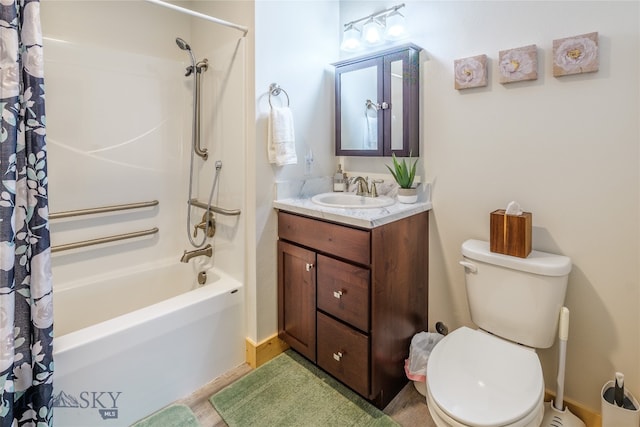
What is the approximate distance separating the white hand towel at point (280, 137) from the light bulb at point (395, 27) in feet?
2.35

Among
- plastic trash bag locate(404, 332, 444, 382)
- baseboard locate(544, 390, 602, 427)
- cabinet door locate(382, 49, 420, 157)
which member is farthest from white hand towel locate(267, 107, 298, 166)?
baseboard locate(544, 390, 602, 427)

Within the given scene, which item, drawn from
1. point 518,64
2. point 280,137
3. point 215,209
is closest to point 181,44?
point 280,137

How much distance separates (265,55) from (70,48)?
3.56ft

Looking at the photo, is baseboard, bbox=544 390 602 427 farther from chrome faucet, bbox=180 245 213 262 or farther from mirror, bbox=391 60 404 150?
chrome faucet, bbox=180 245 213 262

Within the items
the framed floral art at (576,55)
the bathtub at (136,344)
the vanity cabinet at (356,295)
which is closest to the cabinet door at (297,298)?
the vanity cabinet at (356,295)

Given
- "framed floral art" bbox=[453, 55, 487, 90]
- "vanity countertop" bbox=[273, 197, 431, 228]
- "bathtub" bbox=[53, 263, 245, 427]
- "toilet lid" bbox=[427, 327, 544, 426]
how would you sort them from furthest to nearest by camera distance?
"framed floral art" bbox=[453, 55, 487, 90], "vanity countertop" bbox=[273, 197, 431, 228], "bathtub" bbox=[53, 263, 245, 427], "toilet lid" bbox=[427, 327, 544, 426]

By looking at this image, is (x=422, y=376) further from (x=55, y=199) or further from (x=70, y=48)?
(x=70, y=48)

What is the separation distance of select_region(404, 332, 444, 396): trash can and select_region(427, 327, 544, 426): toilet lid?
29 centimetres

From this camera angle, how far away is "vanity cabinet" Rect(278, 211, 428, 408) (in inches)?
60.2

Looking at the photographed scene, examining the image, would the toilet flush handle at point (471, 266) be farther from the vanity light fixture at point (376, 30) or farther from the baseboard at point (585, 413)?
the vanity light fixture at point (376, 30)

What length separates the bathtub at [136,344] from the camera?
4.50 ft

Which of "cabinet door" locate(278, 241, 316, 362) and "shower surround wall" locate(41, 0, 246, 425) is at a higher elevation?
"shower surround wall" locate(41, 0, 246, 425)

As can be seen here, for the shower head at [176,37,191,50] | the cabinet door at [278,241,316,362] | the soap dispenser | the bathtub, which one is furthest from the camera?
the soap dispenser

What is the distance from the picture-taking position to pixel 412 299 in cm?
178
